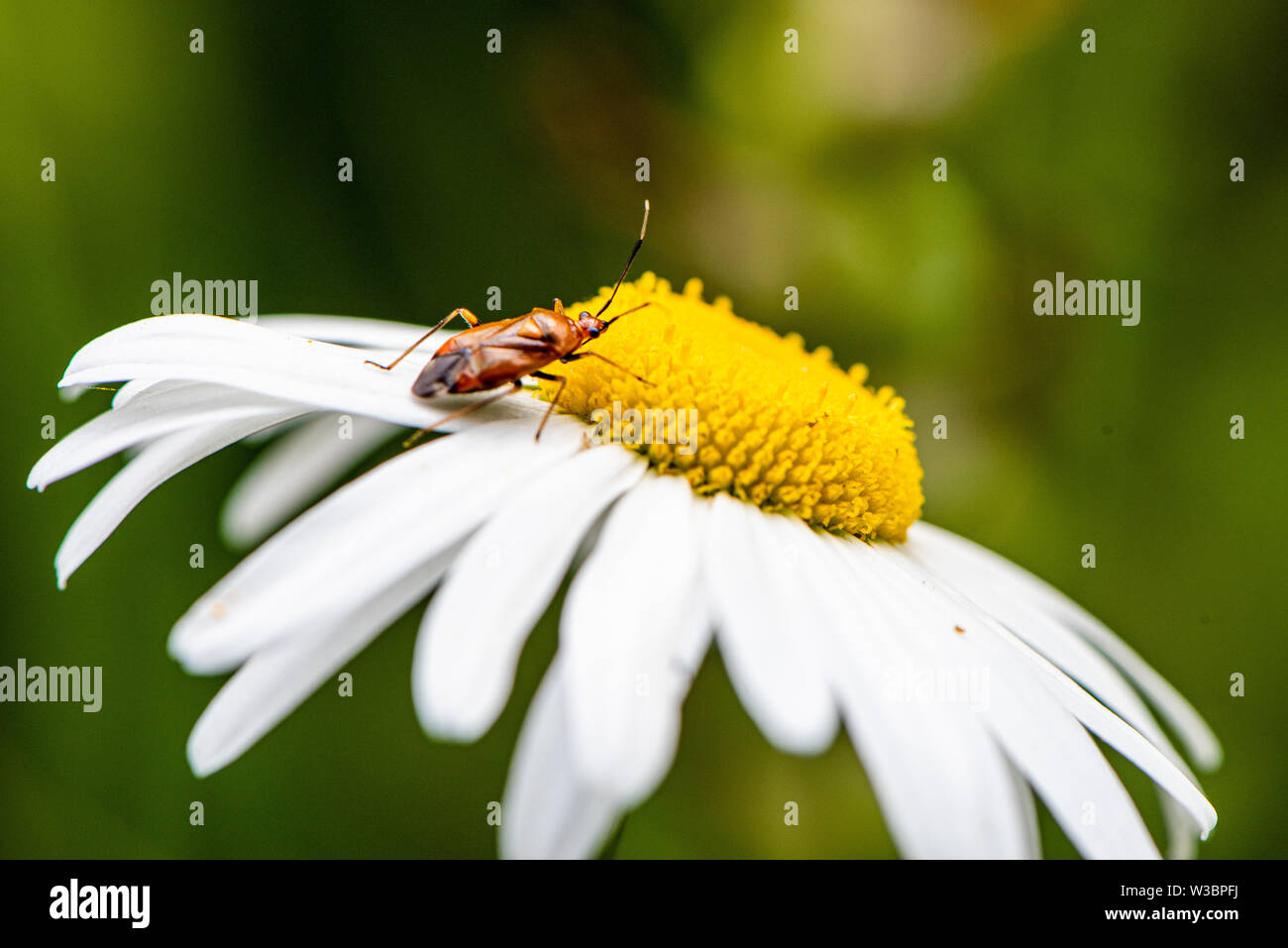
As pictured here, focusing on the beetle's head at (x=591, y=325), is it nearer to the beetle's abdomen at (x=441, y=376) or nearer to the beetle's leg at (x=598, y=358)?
the beetle's leg at (x=598, y=358)

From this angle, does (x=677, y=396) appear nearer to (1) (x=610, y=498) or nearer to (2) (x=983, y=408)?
(1) (x=610, y=498)

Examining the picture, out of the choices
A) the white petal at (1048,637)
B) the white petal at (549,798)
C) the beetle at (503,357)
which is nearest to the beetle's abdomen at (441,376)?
the beetle at (503,357)

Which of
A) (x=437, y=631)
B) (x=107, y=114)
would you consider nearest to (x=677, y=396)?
(x=437, y=631)

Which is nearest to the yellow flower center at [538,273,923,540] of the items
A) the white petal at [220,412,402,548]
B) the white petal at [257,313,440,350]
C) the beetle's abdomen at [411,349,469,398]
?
the beetle's abdomen at [411,349,469,398]

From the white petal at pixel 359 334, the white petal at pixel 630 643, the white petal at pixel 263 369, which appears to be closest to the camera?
the white petal at pixel 630 643

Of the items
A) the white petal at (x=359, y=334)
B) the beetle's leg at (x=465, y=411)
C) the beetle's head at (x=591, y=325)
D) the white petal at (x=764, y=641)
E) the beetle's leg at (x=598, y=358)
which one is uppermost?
the white petal at (x=359, y=334)
